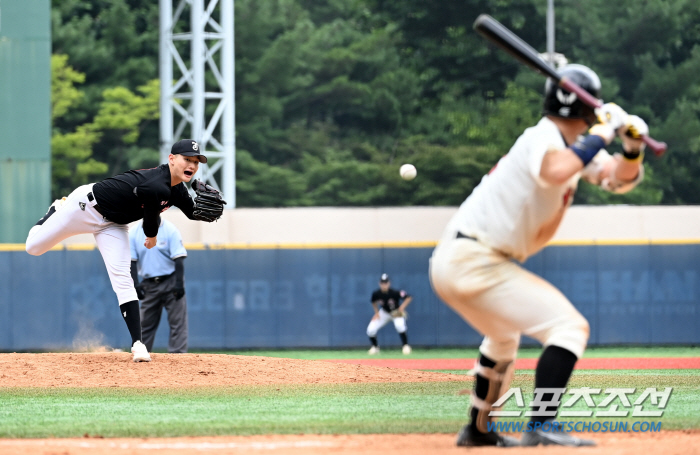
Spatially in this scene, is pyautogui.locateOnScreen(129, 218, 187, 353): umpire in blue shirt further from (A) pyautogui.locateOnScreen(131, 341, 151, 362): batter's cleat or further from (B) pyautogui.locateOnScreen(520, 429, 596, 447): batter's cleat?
(B) pyautogui.locateOnScreen(520, 429, 596, 447): batter's cleat

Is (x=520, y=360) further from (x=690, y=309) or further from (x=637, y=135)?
(x=637, y=135)

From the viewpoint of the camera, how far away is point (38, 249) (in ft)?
25.5

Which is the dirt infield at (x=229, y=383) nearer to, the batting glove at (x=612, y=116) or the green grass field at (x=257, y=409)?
the green grass field at (x=257, y=409)

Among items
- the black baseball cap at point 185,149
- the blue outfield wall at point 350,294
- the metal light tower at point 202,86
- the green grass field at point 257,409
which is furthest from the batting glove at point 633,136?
the metal light tower at point 202,86

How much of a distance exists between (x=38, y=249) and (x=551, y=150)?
16.0 feet

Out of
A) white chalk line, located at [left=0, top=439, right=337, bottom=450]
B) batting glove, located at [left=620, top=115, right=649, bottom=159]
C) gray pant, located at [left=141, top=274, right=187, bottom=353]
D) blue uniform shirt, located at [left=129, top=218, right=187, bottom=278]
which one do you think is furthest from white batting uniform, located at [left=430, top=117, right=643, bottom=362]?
gray pant, located at [left=141, top=274, right=187, bottom=353]

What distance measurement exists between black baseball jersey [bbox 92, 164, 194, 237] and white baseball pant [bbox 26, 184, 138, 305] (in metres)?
0.10

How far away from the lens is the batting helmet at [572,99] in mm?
4438

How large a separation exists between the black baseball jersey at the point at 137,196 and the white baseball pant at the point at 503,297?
3.47 m

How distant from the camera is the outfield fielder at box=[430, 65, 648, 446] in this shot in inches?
170

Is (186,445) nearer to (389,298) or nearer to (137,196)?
(137,196)

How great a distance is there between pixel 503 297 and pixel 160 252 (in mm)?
6436

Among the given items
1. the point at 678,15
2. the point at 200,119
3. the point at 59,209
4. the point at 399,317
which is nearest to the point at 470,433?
the point at 59,209

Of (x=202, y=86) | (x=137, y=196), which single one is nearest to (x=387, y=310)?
(x=202, y=86)
